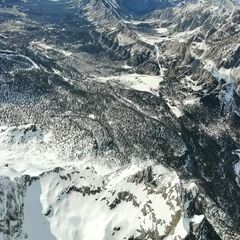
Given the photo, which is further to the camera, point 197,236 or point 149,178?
point 149,178

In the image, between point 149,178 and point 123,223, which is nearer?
point 123,223

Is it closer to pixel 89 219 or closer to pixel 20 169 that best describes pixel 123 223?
pixel 89 219

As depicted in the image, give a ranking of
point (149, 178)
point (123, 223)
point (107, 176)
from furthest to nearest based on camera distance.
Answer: point (107, 176)
point (149, 178)
point (123, 223)

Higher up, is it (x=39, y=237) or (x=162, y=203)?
(x=162, y=203)

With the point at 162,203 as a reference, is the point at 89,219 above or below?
below

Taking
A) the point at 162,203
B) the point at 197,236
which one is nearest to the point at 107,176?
the point at 162,203

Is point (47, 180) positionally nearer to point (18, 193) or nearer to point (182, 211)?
point (18, 193)

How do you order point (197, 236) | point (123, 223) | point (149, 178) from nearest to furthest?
1. point (197, 236)
2. point (123, 223)
3. point (149, 178)

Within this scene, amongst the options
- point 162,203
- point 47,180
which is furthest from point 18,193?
point 162,203

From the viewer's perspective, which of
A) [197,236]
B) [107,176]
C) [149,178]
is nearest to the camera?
[197,236]

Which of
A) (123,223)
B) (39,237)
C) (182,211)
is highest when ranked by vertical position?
(182,211)
